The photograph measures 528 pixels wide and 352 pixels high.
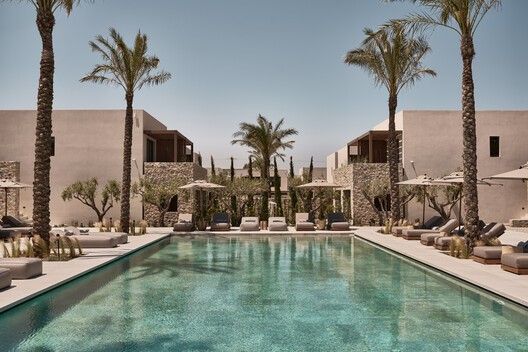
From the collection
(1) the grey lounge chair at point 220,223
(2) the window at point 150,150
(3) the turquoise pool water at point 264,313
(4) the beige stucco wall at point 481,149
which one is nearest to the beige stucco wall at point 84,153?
(2) the window at point 150,150

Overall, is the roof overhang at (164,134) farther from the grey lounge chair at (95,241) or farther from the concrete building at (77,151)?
the grey lounge chair at (95,241)

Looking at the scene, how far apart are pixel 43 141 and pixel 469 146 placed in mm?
12052

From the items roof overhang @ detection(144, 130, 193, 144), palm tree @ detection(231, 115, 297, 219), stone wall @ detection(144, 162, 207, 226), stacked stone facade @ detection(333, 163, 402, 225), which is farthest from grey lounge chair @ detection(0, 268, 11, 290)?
stacked stone facade @ detection(333, 163, 402, 225)

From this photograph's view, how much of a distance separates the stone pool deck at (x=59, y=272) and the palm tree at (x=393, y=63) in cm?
1234

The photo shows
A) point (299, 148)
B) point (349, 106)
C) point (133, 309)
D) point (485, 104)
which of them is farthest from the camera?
point (299, 148)

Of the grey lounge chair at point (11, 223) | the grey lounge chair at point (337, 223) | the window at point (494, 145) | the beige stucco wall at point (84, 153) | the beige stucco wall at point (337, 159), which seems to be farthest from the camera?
the beige stucco wall at point (337, 159)

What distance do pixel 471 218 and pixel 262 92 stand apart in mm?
13732

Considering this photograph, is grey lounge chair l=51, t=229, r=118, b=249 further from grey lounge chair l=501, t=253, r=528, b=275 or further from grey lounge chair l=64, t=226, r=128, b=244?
grey lounge chair l=501, t=253, r=528, b=275

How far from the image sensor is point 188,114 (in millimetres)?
25422

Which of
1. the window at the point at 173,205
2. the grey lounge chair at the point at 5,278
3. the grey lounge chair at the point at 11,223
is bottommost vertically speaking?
the grey lounge chair at the point at 5,278

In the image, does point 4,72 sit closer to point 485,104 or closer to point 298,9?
point 298,9

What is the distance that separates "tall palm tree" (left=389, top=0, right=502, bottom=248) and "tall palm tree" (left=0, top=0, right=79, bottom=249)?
10.9 meters

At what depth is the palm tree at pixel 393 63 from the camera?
2120 cm

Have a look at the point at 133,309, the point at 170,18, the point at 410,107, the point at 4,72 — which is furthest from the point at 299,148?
the point at 133,309
